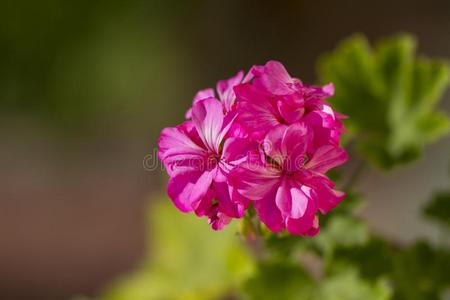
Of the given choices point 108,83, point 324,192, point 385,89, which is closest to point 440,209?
point 385,89

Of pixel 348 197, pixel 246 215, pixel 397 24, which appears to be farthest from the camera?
pixel 397 24

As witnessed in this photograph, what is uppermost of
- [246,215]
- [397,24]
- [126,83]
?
[246,215]

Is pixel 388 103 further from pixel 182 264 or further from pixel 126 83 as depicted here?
pixel 126 83

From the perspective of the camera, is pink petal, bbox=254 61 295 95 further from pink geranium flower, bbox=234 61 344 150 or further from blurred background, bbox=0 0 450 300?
blurred background, bbox=0 0 450 300

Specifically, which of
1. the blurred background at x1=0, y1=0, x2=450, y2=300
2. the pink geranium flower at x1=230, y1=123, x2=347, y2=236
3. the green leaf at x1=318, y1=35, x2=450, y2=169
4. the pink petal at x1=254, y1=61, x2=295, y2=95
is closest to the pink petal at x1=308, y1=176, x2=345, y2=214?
the pink geranium flower at x1=230, y1=123, x2=347, y2=236

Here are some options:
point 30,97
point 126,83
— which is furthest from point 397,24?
point 30,97
